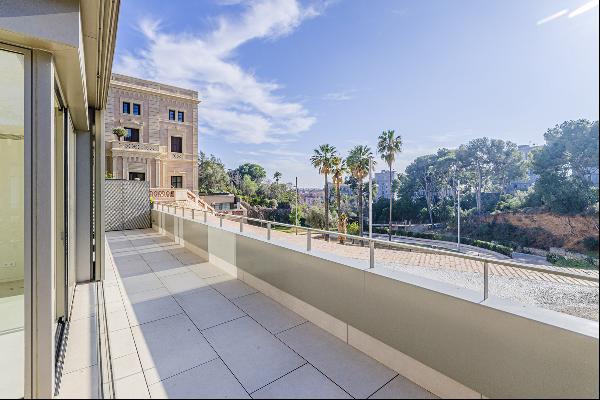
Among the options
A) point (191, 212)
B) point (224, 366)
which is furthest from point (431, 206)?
point (191, 212)

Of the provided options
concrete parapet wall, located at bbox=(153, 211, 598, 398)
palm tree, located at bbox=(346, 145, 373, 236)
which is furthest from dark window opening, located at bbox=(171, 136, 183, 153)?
concrete parapet wall, located at bbox=(153, 211, 598, 398)

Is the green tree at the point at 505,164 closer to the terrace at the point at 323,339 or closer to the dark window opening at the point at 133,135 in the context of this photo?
the terrace at the point at 323,339

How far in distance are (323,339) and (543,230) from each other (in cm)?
189

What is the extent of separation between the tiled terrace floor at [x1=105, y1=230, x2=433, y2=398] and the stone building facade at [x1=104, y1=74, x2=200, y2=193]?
17111mm

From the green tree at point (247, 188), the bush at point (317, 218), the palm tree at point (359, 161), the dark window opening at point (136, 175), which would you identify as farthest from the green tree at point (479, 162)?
the green tree at point (247, 188)

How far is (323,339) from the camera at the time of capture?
2.48m

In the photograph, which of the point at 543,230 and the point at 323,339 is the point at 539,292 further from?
the point at 323,339

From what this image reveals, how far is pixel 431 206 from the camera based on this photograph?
10.6ft

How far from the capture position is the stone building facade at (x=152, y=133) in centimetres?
1814

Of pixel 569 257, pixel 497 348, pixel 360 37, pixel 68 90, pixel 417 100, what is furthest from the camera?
pixel 360 37

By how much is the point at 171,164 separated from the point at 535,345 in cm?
2336

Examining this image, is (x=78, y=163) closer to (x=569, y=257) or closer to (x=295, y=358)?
(x=295, y=358)

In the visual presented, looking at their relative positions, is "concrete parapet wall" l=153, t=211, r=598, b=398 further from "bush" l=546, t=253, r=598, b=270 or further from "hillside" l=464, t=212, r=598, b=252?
"hillside" l=464, t=212, r=598, b=252

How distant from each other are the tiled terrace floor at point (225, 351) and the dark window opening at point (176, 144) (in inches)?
791
